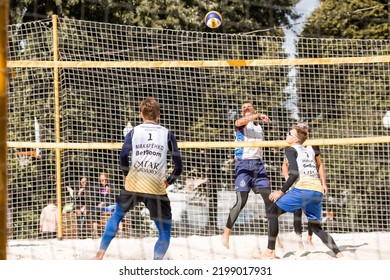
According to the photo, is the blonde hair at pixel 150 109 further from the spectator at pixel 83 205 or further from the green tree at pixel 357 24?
the green tree at pixel 357 24

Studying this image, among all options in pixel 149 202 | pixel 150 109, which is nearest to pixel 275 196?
pixel 149 202

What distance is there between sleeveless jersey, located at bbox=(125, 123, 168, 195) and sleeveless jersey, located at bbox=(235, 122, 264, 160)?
184cm

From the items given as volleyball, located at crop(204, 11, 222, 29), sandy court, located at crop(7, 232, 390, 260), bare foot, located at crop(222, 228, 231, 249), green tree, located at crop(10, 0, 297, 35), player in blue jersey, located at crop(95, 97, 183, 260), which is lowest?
sandy court, located at crop(7, 232, 390, 260)

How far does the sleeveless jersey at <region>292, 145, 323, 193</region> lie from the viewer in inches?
291

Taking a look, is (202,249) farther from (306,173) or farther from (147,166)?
(147,166)

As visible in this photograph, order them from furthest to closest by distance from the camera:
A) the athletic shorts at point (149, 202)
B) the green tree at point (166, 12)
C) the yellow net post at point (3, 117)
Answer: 1. the green tree at point (166, 12)
2. the athletic shorts at point (149, 202)
3. the yellow net post at point (3, 117)

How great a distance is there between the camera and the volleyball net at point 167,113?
10.4 meters

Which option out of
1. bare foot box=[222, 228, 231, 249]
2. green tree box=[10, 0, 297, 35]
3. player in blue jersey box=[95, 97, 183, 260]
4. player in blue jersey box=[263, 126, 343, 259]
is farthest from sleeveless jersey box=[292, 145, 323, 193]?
green tree box=[10, 0, 297, 35]

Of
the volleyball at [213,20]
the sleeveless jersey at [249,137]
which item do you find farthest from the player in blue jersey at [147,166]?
the volleyball at [213,20]

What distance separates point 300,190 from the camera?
738 centimetres

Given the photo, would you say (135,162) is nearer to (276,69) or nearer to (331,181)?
(276,69)

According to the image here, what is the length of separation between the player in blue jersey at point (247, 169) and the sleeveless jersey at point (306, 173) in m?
0.76

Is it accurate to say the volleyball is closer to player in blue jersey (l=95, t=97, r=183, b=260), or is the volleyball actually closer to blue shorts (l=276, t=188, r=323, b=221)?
blue shorts (l=276, t=188, r=323, b=221)

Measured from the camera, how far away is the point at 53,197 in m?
10.7
